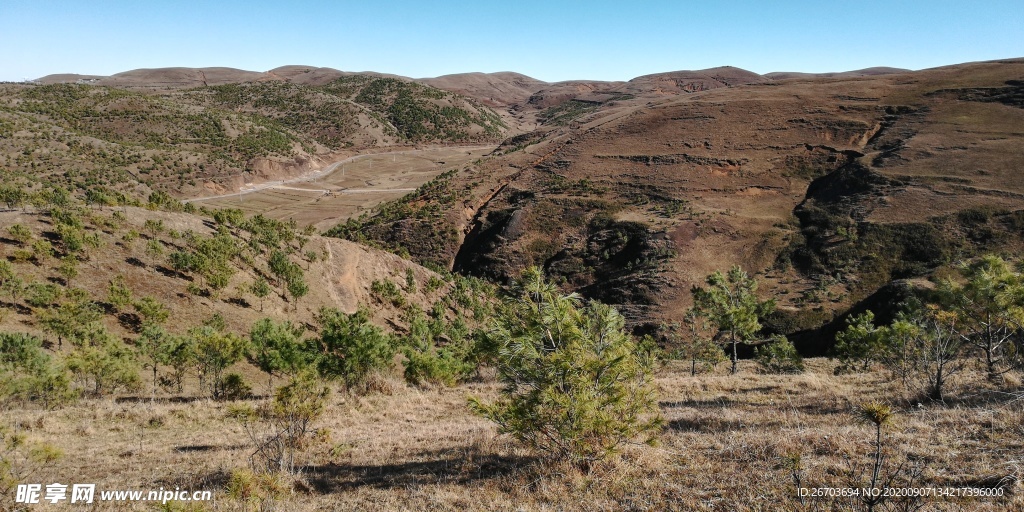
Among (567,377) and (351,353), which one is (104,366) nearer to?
(351,353)

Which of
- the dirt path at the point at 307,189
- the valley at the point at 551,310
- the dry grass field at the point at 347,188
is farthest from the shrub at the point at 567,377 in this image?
the dirt path at the point at 307,189

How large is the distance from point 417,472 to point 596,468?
12.3 feet

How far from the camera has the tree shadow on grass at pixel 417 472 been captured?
935cm

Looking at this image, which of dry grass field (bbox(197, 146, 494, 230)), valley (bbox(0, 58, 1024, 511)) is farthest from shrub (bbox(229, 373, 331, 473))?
dry grass field (bbox(197, 146, 494, 230))

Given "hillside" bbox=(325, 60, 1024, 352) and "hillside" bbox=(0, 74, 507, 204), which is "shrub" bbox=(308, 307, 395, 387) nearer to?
"hillside" bbox=(325, 60, 1024, 352)

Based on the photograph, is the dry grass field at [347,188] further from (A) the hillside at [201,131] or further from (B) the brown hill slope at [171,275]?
(B) the brown hill slope at [171,275]

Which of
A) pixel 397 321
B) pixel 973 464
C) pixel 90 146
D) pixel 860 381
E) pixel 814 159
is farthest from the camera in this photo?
pixel 90 146

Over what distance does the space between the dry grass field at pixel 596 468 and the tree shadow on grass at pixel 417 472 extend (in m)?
0.04

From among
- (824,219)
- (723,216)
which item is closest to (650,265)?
(723,216)

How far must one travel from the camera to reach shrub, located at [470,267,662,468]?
8.59 m

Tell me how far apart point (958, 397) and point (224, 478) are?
1742cm

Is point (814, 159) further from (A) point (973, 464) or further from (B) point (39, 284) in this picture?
(B) point (39, 284)

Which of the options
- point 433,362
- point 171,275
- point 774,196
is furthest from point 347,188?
point 433,362

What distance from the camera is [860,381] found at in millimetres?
16891
